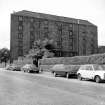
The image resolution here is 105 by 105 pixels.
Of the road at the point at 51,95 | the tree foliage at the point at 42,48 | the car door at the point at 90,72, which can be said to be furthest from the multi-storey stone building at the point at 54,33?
the road at the point at 51,95

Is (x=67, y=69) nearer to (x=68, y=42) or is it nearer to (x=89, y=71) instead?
(x=89, y=71)

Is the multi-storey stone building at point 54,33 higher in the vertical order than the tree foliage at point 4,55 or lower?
higher

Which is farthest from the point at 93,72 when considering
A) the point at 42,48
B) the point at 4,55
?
the point at 4,55

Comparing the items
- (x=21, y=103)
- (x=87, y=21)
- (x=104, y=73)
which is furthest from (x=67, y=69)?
(x=87, y=21)

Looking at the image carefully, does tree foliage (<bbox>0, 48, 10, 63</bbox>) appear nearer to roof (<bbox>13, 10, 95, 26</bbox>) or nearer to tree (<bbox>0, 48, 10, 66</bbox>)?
tree (<bbox>0, 48, 10, 66</bbox>)

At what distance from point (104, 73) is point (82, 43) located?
57849mm

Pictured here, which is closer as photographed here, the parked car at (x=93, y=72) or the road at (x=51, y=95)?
the road at (x=51, y=95)

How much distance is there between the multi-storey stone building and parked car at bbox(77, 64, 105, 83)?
44.4m

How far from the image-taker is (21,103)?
800cm

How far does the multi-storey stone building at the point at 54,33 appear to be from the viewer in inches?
2466

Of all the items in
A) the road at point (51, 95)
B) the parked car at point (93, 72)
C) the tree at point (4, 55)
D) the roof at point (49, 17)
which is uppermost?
the roof at point (49, 17)

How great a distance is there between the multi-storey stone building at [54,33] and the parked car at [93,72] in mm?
44395

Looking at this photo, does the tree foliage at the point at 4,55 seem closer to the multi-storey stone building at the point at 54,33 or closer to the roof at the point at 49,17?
the multi-storey stone building at the point at 54,33

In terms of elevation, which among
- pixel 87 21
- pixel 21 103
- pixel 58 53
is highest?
pixel 87 21
